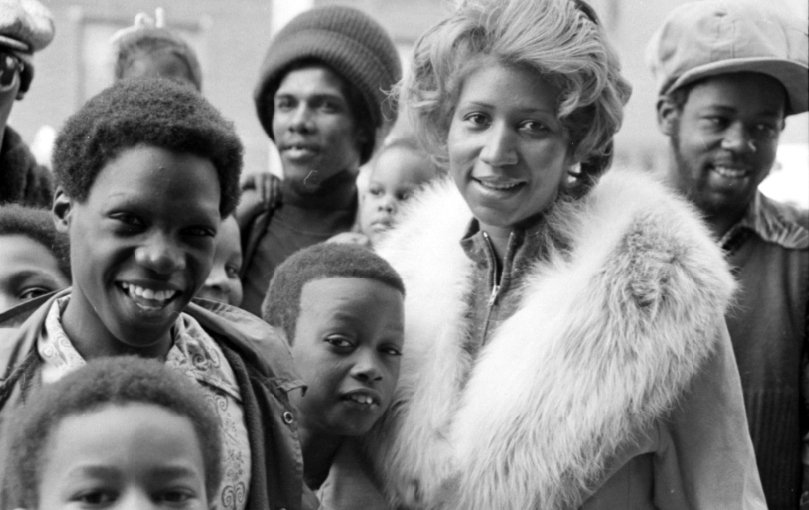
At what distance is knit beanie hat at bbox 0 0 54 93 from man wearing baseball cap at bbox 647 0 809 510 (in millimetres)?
2109

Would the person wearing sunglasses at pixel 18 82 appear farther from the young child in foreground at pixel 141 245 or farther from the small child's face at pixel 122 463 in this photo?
the small child's face at pixel 122 463

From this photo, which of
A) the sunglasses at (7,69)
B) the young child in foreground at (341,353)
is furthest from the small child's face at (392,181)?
the sunglasses at (7,69)

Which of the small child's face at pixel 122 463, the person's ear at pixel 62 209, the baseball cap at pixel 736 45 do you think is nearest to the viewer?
the small child's face at pixel 122 463

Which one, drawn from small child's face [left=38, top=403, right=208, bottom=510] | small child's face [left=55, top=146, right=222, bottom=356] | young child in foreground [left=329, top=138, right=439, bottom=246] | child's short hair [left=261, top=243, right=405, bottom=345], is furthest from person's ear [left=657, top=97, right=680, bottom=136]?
small child's face [left=38, top=403, right=208, bottom=510]

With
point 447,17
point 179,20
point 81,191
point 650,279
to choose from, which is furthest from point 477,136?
point 179,20

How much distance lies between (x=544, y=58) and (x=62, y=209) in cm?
122

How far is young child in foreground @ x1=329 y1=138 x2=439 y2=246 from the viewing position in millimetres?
4004

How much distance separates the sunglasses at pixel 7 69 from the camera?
3.33 m

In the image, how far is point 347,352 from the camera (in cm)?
284

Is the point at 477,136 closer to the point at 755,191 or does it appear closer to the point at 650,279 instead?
the point at 650,279

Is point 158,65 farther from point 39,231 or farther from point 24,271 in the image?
point 24,271

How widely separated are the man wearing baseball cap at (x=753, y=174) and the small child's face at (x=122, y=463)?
6.35 ft

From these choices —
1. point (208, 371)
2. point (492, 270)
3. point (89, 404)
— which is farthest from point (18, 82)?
point (89, 404)

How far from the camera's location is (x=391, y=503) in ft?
9.14
